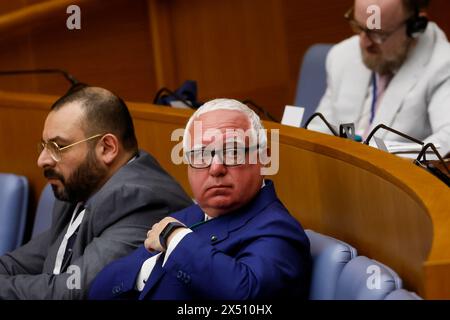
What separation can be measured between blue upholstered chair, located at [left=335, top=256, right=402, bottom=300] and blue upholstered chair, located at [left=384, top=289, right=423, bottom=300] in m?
0.04

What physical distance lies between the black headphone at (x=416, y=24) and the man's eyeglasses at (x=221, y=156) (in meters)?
1.12

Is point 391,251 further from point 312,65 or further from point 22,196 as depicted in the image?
point 312,65

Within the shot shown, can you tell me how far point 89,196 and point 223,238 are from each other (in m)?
0.57

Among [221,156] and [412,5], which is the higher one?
[412,5]

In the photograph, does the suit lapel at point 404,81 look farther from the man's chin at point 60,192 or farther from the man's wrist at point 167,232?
the man's wrist at point 167,232

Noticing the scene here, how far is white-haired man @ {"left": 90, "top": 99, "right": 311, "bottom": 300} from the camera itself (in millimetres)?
1778

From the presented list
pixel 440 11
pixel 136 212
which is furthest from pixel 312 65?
pixel 136 212

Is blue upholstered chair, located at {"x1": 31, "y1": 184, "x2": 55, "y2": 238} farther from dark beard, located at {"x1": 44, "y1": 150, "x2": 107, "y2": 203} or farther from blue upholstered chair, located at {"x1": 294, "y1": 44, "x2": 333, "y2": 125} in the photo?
blue upholstered chair, located at {"x1": 294, "y1": 44, "x2": 333, "y2": 125}

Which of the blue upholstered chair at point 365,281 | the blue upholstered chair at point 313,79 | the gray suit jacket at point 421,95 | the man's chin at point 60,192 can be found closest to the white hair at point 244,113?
the blue upholstered chair at point 365,281

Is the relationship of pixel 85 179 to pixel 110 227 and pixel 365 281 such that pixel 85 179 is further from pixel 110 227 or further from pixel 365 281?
pixel 365 281

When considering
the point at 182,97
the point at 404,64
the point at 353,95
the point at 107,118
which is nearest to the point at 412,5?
the point at 404,64

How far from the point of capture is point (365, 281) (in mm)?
1715

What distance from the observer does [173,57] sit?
3941 millimetres

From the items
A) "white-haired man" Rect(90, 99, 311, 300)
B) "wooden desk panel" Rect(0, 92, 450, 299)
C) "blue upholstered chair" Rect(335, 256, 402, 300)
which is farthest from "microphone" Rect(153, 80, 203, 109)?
"blue upholstered chair" Rect(335, 256, 402, 300)
